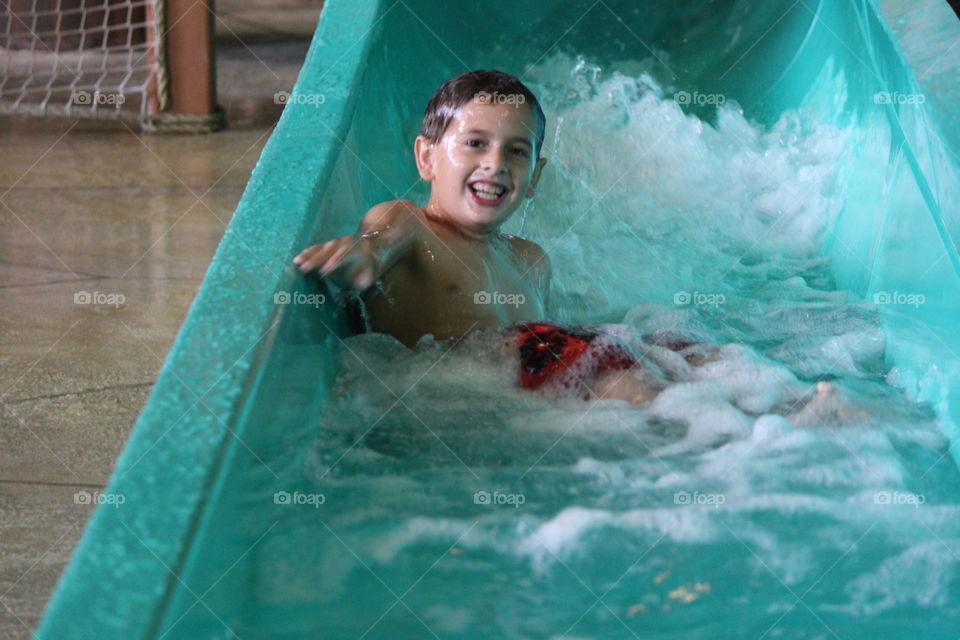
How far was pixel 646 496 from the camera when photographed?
1.20m

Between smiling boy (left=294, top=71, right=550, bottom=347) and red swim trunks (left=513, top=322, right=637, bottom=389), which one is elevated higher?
smiling boy (left=294, top=71, right=550, bottom=347)

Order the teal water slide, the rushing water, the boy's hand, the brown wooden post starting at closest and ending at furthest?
the teal water slide → the rushing water → the boy's hand → the brown wooden post

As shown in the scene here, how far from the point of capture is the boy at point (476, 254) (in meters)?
1.50

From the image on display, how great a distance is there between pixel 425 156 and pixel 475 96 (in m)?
0.14

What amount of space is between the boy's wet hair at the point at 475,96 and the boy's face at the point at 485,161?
1cm

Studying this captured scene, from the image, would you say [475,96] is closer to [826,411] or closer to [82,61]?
[826,411]

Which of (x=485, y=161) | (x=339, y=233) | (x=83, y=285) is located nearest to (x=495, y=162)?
(x=485, y=161)

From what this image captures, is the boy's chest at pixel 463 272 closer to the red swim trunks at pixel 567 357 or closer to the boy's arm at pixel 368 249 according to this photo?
the boy's arm at pixel 368 249

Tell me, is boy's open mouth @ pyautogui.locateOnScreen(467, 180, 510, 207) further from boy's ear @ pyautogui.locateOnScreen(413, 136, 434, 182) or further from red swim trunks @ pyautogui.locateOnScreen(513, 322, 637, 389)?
red swim trunks @ pyautogui.locateOnScreen(513, 322, 637, 389)

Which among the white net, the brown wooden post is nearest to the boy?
the brown wooden post

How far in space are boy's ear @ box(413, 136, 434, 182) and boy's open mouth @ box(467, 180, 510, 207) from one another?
9 centimetres

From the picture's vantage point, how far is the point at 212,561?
0.98 metres

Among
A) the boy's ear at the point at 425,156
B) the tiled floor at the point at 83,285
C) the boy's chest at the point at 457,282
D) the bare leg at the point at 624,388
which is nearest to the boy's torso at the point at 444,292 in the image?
the boy's chest at the point at 457,282

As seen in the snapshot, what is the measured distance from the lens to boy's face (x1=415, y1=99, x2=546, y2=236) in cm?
165
